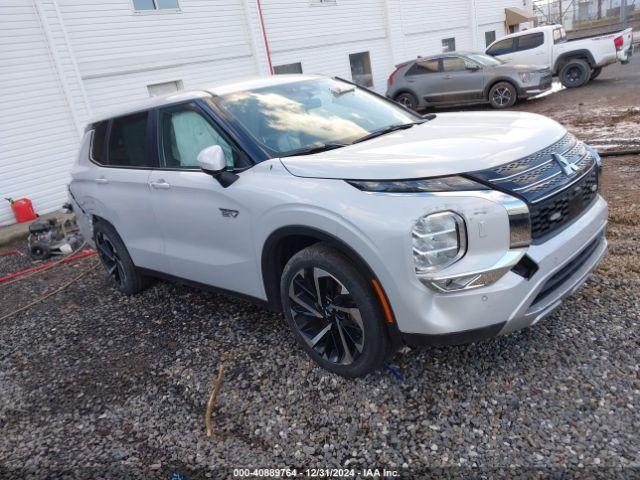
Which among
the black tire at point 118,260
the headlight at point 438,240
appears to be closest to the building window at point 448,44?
the black tire at point 118,260

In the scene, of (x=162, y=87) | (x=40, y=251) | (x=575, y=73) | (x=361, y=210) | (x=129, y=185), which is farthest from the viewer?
(x=575, y=73)

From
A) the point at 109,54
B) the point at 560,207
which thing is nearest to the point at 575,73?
the point at 109,54

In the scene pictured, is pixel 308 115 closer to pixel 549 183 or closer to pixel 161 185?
pixel 161 185

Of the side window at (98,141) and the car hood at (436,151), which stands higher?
the side window at (98,141)

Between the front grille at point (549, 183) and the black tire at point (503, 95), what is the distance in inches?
421

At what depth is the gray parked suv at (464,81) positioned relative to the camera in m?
12.3

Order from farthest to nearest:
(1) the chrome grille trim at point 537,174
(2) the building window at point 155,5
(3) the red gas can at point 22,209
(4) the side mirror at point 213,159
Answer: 1. (2) the building window at point 155,5
2. (3) the red gas can at point 22,209
3. (4) the side mirror at point 213,159
4. (1) the chrome grille trim at point 537,174

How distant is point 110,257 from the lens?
15.9 ft

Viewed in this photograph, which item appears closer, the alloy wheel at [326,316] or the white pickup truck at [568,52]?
the alloy wheel at [326,316]

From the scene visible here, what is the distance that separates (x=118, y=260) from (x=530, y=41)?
14.0m

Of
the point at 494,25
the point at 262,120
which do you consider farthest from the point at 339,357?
the point at 494,25

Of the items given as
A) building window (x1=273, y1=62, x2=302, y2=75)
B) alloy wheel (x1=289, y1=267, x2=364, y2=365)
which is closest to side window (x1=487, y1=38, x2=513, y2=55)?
building window (x1=273, y1=62, x2=302, y2=75)

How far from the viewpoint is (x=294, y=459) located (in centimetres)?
247

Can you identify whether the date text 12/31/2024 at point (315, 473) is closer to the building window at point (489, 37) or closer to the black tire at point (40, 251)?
the black tire at point (40, 251)
